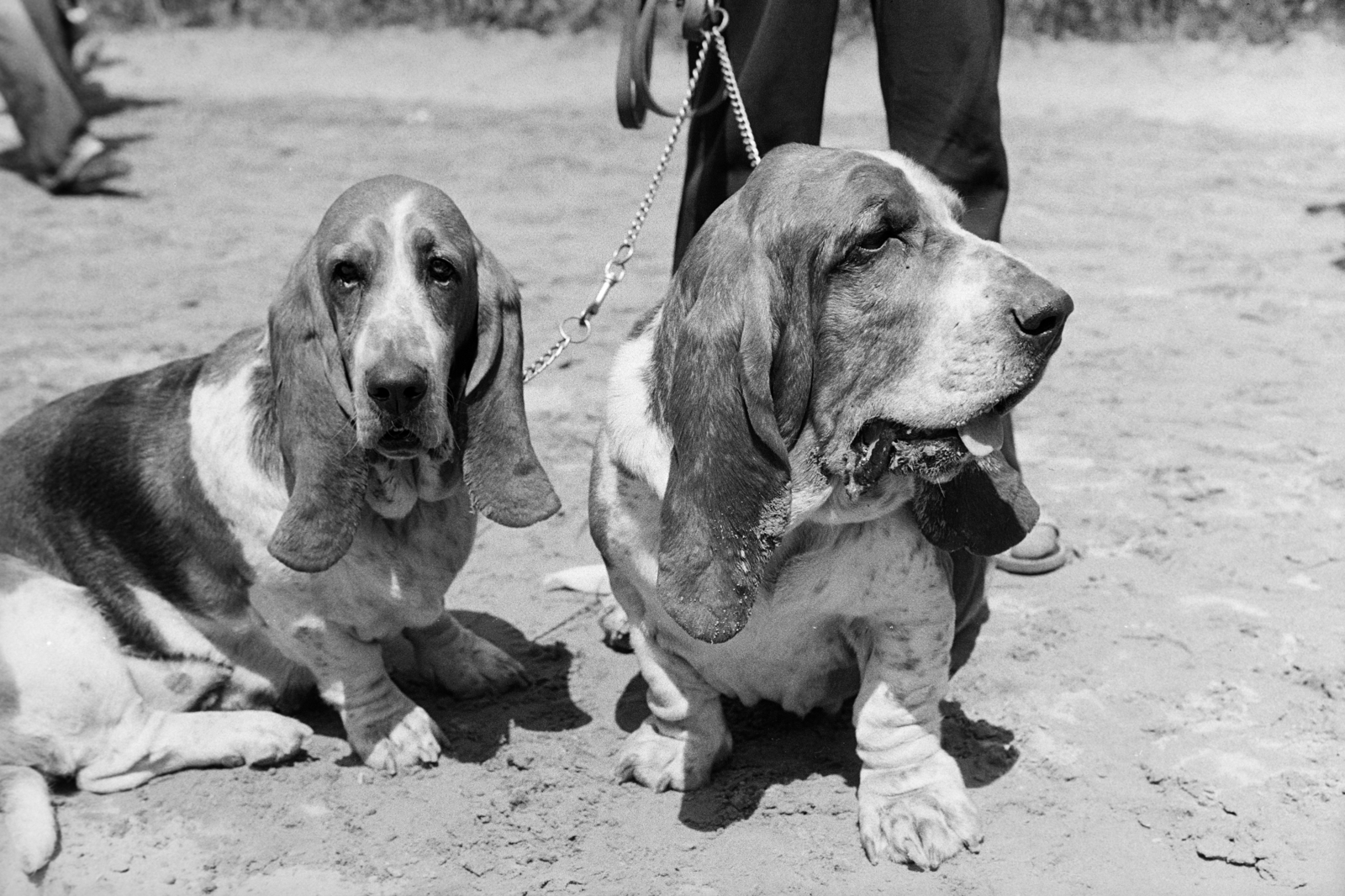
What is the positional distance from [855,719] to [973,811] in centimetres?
33

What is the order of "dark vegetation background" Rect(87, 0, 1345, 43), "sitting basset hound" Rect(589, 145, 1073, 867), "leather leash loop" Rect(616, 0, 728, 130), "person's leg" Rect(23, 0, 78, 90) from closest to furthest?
"sitting basset hound" Rect(589, 145, 1073, 867), "leather leash loop" Rect(616, 0, 728, 130), "person's leg" Rect(23, 0, 78, 90), "dark vegetation background" Rect(87, 0, 1345, 43)

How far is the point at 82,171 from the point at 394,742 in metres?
7.15

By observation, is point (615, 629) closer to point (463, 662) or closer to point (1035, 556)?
point (463, 662)

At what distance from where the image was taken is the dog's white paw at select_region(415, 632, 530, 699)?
13.7 feet

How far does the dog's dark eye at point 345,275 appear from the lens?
11.2 ft

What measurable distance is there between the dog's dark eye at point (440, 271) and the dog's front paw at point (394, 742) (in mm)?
1155

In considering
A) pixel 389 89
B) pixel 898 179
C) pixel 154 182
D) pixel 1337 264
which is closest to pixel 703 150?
pixel 898 179

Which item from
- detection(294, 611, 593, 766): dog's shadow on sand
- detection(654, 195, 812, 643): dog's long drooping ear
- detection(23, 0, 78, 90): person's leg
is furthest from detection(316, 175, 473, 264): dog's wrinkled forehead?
detection(23, 0, 78, 90): person's leg

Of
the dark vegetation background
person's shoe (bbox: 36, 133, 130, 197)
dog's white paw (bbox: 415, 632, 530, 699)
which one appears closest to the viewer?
dog's white paw (bbox: 415, 632, 530, 699)

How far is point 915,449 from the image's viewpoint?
3.02m

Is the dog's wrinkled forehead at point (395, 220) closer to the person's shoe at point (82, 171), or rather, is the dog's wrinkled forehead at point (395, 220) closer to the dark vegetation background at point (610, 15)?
the person's shoe at point (82, 171)

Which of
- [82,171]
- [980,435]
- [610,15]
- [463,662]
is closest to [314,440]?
[463,662]

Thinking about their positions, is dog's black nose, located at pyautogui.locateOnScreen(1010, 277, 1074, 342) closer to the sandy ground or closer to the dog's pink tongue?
the dog's pink tongue

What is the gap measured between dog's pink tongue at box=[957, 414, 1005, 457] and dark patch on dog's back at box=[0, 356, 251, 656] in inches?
72.7
